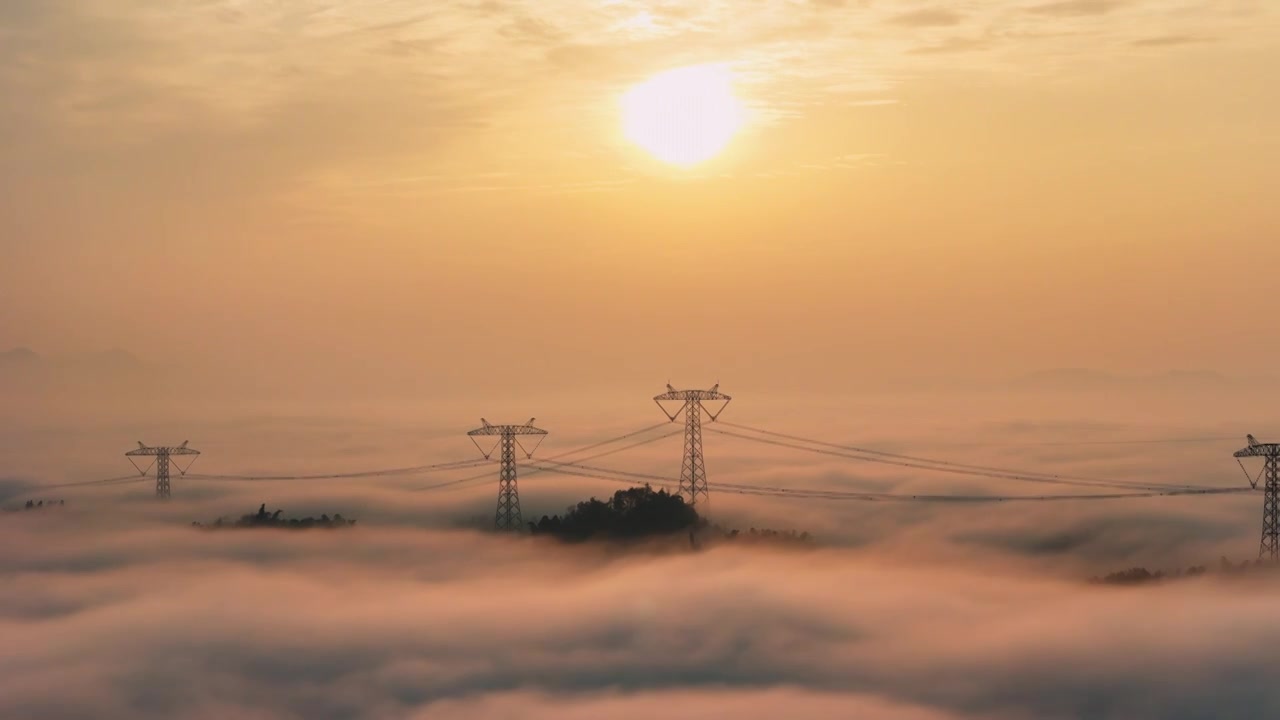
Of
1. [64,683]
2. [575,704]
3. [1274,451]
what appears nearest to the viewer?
[1274,451]

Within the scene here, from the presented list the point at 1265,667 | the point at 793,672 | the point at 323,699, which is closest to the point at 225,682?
the point at 323,699

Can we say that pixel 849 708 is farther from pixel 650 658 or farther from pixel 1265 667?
pixel 1265 667

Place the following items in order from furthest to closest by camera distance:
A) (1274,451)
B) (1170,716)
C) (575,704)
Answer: (575,704), (1170,716), (1274,451)

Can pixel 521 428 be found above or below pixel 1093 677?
above

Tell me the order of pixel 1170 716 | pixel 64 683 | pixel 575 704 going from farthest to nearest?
pixel 64 683, pixel 575 704, pixel 1170 716

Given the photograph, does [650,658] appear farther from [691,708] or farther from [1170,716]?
[1170,716]

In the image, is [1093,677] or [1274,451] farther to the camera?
[1093,677]

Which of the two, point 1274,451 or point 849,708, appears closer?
point 1274,451

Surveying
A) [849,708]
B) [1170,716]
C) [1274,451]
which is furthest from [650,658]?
[1274,451]

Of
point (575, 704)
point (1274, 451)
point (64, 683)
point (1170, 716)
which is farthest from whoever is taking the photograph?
→ point (64, 683)
